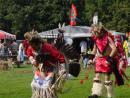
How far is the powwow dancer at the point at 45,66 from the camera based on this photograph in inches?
405

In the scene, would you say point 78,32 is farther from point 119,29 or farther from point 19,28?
point 19,28

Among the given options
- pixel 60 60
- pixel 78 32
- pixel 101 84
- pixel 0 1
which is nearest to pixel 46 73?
pixel 60 60

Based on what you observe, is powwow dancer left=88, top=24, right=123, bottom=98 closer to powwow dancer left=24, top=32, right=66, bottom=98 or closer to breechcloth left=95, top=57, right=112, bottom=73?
breechcloth left=95, top=57, right=112, bottom=73

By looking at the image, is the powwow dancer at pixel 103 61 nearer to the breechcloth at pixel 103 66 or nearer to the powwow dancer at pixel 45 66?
the breechcloth at pixel 103 66

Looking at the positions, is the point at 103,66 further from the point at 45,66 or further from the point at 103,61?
the point at 45,66

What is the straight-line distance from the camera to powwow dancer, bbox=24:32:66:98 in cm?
1028

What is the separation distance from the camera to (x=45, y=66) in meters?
10.5

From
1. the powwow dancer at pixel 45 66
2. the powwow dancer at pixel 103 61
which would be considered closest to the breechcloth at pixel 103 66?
the powwow dancer at pixel 103 61

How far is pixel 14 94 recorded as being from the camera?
1530 cm

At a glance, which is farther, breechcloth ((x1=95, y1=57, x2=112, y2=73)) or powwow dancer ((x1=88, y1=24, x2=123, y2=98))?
breechcloth ((x1=95, y1=57, x2=112, y2=73))

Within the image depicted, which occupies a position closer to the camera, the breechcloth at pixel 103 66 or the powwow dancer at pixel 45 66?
the powwow dancer at pixel 45 66

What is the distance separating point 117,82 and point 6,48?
2285 centimetres

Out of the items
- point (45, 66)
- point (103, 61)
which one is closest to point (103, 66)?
point (103, 61)

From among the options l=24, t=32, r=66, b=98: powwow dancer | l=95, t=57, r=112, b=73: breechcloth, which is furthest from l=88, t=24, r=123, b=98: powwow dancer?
l=24, t=32, r=66, b=98: powwow dancer
